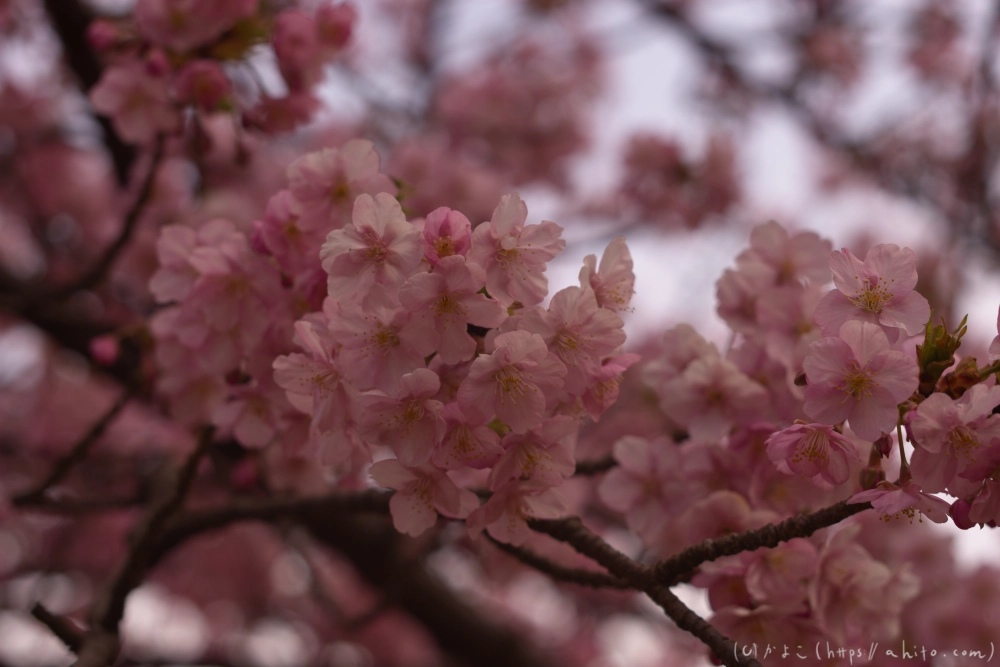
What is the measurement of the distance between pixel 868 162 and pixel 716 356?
4055mm

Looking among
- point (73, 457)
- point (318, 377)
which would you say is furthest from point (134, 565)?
point (318, 377)

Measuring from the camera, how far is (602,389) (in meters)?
1.20

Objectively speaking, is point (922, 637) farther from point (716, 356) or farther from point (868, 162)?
point (868, 162)

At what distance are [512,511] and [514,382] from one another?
0.27 metres

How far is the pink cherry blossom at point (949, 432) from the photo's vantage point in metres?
1.00

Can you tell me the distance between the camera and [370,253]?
44.1 inches

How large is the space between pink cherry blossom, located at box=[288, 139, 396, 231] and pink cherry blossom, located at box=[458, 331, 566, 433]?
0.47 metres

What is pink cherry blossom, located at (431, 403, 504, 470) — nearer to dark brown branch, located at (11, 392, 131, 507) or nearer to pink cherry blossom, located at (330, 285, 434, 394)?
pink cherry blossom, located at (330, 285, 434, 394)

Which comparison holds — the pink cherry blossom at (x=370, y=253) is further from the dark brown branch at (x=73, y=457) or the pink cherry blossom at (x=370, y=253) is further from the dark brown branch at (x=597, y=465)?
the dark brown branch at (x=73, y=457)

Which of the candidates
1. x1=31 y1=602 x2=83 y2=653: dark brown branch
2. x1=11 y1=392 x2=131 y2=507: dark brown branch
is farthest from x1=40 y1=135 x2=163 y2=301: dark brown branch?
x1=31 y1=602 x2=83 y2=653: dark brown branch

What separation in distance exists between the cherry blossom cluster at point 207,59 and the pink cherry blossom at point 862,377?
1424mm

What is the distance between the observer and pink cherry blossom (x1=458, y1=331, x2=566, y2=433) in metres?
1.04

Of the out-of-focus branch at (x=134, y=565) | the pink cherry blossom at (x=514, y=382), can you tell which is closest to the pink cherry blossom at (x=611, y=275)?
the pink cherry blossom at (x=514, y=382)

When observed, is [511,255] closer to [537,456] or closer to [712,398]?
[537,456]
